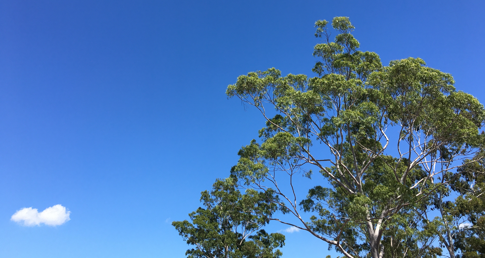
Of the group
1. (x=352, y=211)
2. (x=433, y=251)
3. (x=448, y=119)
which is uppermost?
(x=448, y=119)

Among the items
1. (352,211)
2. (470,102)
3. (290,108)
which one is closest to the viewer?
(352,211)

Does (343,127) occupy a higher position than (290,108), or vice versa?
(290,108)

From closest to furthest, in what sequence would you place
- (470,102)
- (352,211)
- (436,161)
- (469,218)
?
(352,211), (470,102), (436,161), (469,218)

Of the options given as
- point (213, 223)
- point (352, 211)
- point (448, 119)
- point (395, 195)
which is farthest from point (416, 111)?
point (213, 223)

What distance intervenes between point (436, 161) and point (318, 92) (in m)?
5.79

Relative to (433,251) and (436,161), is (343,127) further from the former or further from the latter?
(433,251)

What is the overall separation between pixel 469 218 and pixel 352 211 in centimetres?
1469

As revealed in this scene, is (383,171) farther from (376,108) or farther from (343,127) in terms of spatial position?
(376,108)

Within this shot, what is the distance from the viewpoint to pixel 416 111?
523 inches

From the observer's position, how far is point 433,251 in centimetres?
2202

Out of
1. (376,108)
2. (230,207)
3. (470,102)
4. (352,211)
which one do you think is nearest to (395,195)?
(352,211)

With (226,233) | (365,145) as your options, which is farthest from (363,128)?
(226,233)

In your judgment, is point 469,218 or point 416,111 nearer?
point 416,111

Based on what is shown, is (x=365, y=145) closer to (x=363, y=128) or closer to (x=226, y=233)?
(x=363, y=128)
